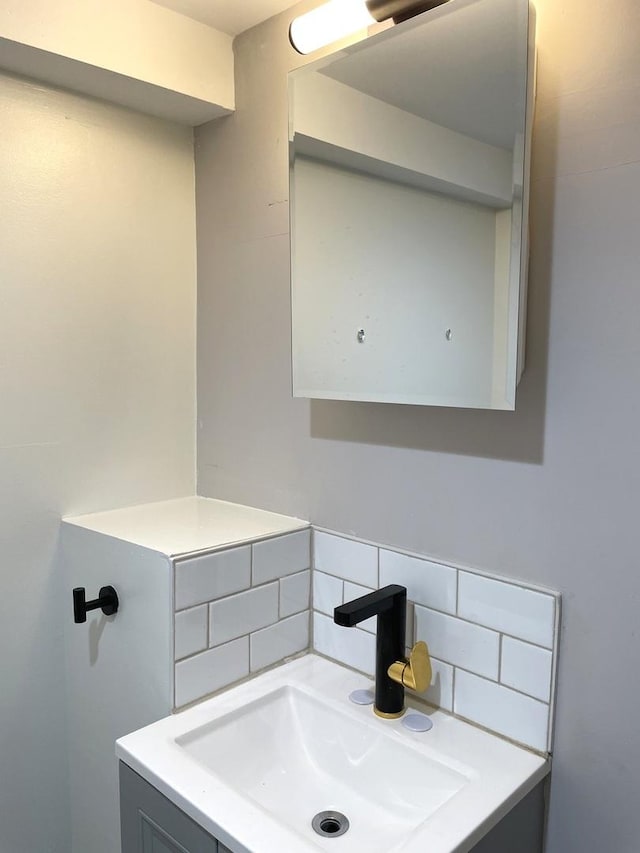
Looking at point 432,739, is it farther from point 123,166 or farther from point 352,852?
point 123,166

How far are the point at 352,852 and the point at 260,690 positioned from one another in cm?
32

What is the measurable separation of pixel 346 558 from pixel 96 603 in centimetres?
45

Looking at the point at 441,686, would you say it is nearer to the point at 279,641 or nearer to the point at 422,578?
the point at 422,578

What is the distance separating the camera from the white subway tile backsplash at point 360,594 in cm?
116

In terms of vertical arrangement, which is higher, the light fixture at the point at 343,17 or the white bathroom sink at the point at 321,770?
the light fixture at the point at 343,17

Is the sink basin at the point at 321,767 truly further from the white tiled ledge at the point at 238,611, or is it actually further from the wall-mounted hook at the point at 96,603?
the wall-mounted hook at the point at 96,603

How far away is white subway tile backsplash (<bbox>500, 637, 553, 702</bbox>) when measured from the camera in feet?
3.09

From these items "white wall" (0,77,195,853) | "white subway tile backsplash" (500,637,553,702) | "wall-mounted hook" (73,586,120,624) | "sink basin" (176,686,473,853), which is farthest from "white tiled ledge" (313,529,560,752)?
"white wall" (0,77,195,853)

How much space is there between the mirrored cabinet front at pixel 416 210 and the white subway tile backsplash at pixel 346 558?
273 millimetres

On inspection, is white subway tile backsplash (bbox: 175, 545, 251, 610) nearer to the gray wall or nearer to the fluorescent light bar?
the gray wall

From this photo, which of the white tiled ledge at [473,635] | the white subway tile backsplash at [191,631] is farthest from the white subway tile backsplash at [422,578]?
the white subway tile backsplash at [191,631]

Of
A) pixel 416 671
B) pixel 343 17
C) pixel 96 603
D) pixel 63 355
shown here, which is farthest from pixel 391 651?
pixel 343 17

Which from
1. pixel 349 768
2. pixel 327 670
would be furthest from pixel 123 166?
pixel 349 768

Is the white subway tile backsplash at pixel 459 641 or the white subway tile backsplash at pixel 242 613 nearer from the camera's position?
the white subway tile backsplash at pixel 459 641
